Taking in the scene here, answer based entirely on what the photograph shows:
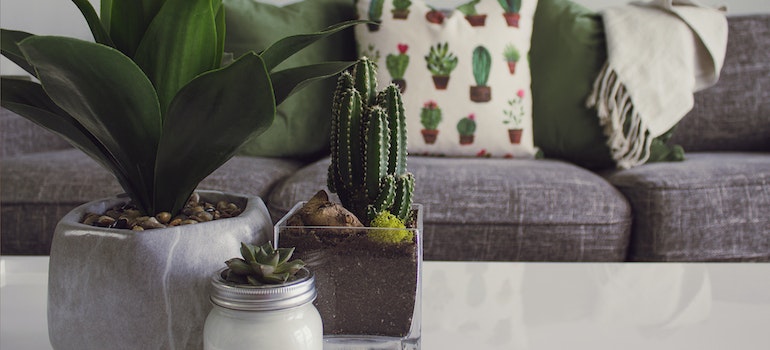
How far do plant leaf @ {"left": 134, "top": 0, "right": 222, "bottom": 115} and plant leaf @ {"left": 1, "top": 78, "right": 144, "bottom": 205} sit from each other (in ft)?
0.20

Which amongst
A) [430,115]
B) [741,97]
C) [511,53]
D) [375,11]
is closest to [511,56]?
[511,53]

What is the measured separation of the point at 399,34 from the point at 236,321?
146 cm

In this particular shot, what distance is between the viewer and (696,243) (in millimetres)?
1448

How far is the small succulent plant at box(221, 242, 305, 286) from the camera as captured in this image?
1.51 feet

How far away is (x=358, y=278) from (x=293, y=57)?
1.32m

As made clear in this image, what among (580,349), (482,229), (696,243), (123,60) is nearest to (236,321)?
(123,60)

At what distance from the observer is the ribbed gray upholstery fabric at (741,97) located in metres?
1.99

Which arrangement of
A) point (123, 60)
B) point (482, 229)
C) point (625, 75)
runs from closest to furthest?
point (123, 60), point (482, 229), point (625, 75)

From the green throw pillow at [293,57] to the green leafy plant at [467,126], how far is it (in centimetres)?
35

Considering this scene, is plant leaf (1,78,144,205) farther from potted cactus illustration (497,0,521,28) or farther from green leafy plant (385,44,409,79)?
potted cactus illustration (497,0,521,28)

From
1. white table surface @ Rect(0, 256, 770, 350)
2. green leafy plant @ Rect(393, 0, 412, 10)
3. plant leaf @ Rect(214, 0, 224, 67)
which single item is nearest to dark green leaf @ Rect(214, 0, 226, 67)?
plant leaf @ Rect(214, 0, 224, 67)

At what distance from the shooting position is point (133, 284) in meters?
0.49

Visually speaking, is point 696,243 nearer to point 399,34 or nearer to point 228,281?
point 399,34

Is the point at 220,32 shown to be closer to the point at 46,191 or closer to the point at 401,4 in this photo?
the point at 46,191
